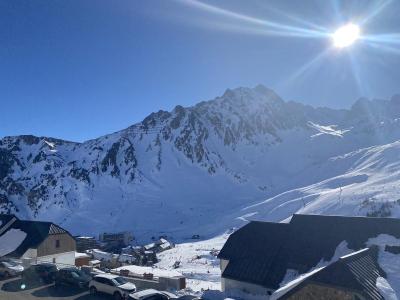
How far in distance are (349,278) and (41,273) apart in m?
21.7

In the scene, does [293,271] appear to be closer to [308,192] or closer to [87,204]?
[308,192]

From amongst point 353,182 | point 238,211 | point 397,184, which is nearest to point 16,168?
Answer: point 238,211

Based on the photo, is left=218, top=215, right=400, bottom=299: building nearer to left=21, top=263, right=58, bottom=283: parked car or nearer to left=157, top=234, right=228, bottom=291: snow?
left=21, top=263, right=58, bottom=283: parked car

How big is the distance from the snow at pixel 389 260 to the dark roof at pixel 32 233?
3177 centimetres

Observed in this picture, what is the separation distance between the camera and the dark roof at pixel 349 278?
15.0 metres

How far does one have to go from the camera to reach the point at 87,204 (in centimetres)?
14425

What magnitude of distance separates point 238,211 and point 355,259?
109409 mm

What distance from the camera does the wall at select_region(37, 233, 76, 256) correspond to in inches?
1644

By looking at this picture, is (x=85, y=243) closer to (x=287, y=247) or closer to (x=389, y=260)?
(x=287, y=247)

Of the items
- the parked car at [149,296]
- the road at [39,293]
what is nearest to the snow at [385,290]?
the parked car at [149,296]

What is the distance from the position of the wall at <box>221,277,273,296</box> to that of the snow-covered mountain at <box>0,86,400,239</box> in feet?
187

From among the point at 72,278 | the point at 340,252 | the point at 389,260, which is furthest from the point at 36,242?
the point at 389,260

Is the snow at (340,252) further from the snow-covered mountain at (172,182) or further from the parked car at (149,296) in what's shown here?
the snow-covered mountain at (172,182)

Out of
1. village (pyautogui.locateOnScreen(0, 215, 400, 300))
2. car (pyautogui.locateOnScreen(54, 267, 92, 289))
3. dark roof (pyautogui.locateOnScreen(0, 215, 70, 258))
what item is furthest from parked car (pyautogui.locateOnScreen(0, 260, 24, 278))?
dark roof (pyautogui.locateOnScreen(0, 215, 70, 258))
